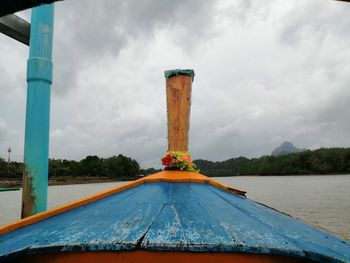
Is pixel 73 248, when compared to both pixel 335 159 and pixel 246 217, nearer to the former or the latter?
pixel 246 217

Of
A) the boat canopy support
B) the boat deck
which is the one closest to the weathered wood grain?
the boat deck

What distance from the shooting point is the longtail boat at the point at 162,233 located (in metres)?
1.73

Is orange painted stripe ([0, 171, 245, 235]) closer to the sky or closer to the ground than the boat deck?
closer to the sky

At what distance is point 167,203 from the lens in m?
2.45

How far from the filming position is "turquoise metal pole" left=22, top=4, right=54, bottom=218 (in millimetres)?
4004

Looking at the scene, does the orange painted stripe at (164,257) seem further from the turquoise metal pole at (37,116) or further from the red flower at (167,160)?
the turquoise metal pole at (37,116)

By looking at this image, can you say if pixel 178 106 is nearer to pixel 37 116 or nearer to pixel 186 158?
pixel 186 158

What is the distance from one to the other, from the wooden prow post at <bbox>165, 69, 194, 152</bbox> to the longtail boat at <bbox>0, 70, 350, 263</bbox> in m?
0.79

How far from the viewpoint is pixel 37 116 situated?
13.2 ft

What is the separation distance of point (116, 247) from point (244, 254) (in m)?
0.75

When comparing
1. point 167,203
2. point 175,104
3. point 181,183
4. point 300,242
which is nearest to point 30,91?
point 175,104

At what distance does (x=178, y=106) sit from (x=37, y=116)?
1.92 metres

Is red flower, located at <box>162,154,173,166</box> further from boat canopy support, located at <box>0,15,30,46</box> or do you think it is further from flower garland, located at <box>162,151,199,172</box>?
boat canopy support, located at <box>0,15,30,46</box>

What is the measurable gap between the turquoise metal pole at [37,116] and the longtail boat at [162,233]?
1.62 metres
